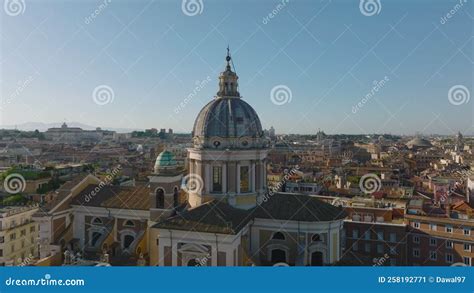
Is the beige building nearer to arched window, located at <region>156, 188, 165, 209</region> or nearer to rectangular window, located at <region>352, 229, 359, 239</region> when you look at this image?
arched window, located at <region>156, 188, 165, 209</region>

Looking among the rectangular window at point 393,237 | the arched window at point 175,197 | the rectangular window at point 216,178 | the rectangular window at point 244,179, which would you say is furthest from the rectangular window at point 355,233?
the arched window at point 175,197

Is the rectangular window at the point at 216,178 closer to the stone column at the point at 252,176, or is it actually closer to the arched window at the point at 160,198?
the stone column at the point at 252,176

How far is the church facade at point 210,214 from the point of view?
12.5 meters

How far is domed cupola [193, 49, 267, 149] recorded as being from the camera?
15.0 metres

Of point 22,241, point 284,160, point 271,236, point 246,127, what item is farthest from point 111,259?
point 284,160

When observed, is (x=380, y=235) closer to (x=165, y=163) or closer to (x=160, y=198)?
(x=160, y=198)

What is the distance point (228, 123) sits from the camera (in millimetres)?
15172

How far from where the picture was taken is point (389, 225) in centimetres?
1980

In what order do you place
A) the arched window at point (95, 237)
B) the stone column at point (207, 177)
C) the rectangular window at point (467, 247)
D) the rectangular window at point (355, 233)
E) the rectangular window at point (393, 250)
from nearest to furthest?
the stone column at point (207, 177)
the arched window at point (95, 237)
the rectangular window at point (467, 247)
the rectangular window at point (393, 250)
the rectangular window at point (355, 233)

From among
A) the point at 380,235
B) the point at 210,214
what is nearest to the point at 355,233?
the point at 380,235

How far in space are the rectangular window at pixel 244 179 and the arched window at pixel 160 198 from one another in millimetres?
3130

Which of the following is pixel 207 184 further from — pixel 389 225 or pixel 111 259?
pixel 389 225

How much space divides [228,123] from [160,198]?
402cm
